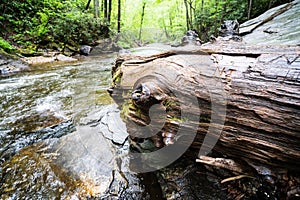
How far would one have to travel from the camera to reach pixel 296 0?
6.98 metres

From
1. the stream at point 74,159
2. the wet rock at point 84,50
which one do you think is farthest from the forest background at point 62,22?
the stream at point 74,159

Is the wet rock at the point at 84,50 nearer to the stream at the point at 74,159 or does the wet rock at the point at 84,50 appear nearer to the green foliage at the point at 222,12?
the stream at the point at 74,159

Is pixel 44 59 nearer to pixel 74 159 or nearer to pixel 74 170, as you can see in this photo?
pixel 74 159

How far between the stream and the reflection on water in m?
0.01

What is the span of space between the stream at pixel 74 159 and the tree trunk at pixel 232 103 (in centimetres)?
41

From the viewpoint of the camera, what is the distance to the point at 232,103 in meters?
1.53

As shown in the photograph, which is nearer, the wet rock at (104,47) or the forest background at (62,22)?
the forest background at (62,22)

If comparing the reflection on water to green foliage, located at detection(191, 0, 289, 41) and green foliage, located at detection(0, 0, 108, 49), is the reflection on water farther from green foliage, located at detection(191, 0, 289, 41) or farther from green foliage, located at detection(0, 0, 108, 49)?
green foliage, located at detection(191, 0, 289, 41)

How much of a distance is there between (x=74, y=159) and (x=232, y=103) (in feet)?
6.47

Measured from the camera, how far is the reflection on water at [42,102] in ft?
9.32

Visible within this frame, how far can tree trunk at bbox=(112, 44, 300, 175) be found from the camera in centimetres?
134

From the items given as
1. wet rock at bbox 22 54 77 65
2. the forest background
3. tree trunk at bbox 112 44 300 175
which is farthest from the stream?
the forest background

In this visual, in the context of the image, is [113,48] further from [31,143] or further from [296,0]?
[31,143]

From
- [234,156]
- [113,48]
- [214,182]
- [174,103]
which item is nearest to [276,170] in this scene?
[234,156]
